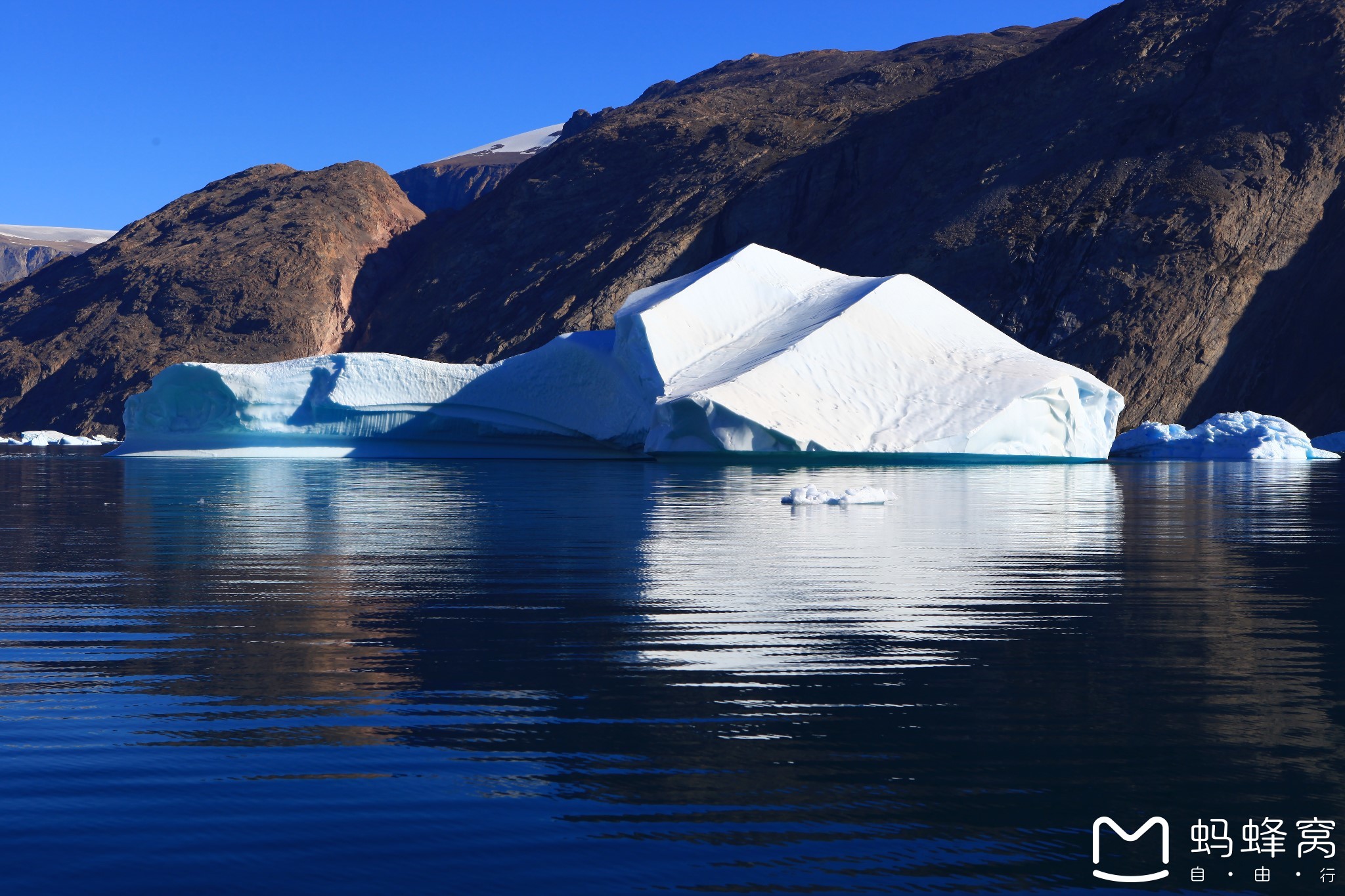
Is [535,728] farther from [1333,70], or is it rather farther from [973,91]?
[973,91]

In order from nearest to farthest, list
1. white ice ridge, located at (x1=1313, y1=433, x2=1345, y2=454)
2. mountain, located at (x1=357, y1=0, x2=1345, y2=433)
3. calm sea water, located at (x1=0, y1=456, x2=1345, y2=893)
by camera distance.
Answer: calm sea water, located at (x1=0, y1=456, x2=1345, y2=893) < white ice ridge, located at (x1=1313, y1=433, x2=1345, y2=454) < mountain, located at (x1=357, y1=0, x2=1345, y2=433)

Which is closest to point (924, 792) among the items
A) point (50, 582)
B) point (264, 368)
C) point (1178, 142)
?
point (50, 582)

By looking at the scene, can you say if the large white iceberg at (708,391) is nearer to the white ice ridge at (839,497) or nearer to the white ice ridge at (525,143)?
the white ice ridge at (839,497)

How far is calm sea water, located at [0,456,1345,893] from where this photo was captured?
122 inches

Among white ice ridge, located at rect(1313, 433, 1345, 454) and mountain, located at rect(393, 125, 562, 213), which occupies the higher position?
mountain, located at rect(393, 125, 562, 213)

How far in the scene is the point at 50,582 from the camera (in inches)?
307

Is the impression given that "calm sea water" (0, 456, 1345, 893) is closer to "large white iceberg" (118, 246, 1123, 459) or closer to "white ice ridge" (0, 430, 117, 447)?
"large white iceberg" (118, 246, 1123, 459)

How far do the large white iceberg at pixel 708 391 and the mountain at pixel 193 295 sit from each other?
1551 inches

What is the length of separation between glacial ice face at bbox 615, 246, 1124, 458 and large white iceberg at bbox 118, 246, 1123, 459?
0.04m

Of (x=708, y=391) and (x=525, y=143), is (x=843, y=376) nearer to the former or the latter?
(x=708, y=391)

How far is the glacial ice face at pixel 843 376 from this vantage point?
25.0 metres

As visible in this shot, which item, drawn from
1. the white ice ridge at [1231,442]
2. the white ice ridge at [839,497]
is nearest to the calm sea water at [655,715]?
the white ice ridge at [839,497]

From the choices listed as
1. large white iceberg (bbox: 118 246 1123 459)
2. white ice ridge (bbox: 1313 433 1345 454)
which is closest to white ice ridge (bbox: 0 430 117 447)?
large white iceberg (bbox: 118 246 1123 459)

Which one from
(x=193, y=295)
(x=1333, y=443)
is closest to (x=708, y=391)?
(x=1333, y=443)
